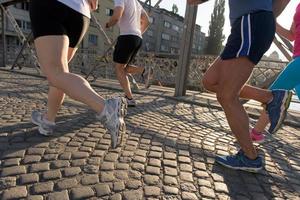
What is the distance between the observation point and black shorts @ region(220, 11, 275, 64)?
Result: 2.35 metres

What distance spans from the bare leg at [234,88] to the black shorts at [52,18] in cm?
119

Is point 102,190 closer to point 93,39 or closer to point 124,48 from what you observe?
point 124,48

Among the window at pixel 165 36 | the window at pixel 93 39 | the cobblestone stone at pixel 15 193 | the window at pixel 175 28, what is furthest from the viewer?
the window at pixel 175 28

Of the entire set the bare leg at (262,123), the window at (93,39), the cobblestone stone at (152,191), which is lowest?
the window at (93,39)

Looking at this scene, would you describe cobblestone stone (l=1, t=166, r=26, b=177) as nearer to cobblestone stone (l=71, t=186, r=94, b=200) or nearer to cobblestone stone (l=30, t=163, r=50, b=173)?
cobblestone stone (l=30, t=163, r=50, b=173)

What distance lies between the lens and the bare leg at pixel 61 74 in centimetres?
240

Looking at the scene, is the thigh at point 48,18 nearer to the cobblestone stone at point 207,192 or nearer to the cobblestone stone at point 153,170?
the cobblestone stone at point 153,170

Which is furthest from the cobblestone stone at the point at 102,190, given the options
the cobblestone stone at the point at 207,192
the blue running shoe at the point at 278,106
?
the blue running shoe at the point at 278,106

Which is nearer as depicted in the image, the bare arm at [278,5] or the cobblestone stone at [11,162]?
the cobblestone stone at [11,162]

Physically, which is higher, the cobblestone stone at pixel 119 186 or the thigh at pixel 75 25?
the thigh at pixel 75 25

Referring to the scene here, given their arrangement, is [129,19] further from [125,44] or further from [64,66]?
[64,66]

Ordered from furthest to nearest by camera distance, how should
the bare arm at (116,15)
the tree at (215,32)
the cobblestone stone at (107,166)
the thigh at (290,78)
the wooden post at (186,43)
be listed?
the tree at (215,32), the wooden post at (186,43), the bare arm at (116,15), the thigh at (290,78), the cobblestone stone at (107,166)

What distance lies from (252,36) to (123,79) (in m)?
2.83

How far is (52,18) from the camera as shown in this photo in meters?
2.53
